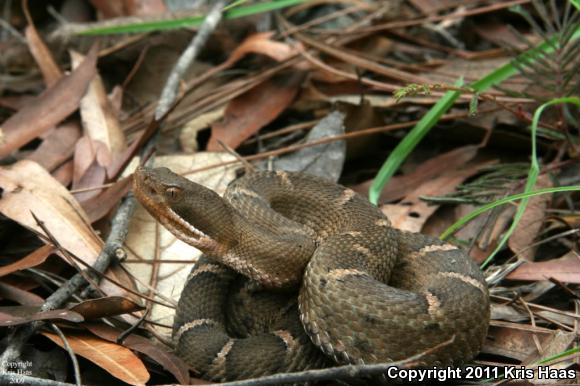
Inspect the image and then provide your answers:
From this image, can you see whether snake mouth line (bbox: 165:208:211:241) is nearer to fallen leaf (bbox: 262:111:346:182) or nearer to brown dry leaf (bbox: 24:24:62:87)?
fallen leaf (bbox: 262:111:346:182)

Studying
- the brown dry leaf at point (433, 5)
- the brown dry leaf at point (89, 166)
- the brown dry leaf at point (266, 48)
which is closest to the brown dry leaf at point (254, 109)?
the brown dry leaf at point (266, 48)

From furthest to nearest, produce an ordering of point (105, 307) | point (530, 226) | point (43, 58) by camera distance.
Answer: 1. point (43, 58)
2. point (530, 226)
3. point (105, 307)

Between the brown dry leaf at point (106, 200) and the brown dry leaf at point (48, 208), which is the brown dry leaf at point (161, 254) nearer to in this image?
the brown dry leaf at point (106, 200)

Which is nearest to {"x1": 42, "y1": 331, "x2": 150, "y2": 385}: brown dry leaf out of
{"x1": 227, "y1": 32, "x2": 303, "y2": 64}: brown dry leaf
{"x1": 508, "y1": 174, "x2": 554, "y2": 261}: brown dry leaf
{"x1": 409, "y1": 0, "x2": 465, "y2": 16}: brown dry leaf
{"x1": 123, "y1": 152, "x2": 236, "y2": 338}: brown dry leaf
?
{"x1": 123, "y1": 152, "x2": 236, "y2": 338}: brown dry leaf

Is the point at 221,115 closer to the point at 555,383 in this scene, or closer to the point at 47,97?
the point at 47,97

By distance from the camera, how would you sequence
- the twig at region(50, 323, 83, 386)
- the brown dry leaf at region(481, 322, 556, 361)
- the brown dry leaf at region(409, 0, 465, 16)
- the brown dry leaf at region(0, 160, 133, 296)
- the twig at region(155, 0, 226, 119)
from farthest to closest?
the brown dry leaf at region(409, 0, 465, 16) → the twig at region(155, 0, 226, 119) → the brown dry leaf at region(0, 160, 133, 296) → the brown dry leaf at region(481, 322, 556, 361) → the twig at region(50, 323, 83, 386)

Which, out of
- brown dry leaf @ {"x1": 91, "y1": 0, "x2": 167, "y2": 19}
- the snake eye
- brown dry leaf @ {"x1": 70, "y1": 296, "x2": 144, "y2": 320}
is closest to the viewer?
brown dry leaf @ {"x1": 70, "y1": 296, "x2": 144, "y2": 320}

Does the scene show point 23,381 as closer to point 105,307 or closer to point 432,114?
point 105,307

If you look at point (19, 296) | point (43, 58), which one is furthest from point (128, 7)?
point (19, 296)
